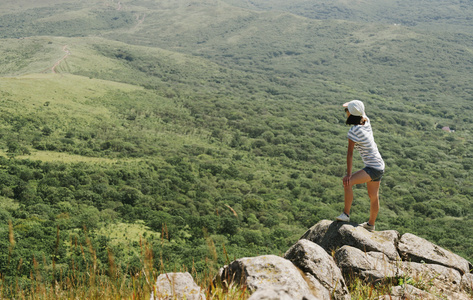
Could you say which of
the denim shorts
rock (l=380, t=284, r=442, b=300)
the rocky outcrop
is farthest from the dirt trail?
rock (l=380, t=284, r=442, b=300)

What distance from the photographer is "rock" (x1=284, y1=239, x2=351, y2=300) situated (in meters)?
5.86

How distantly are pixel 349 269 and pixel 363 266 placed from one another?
0.28 metres

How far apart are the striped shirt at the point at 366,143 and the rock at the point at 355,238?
1.65 meters

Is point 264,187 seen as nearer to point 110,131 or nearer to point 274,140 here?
point 110,131

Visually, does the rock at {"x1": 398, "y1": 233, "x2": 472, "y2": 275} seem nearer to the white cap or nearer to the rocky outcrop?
the rocky outcrop

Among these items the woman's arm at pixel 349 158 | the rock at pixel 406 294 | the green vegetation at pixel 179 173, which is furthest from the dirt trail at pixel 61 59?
the rock at pixel 406 294

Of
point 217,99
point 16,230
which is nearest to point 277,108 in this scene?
point 217,99

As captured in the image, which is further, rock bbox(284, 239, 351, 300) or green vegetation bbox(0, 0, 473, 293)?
green vegetation bbox(0, 0, 473, 293)

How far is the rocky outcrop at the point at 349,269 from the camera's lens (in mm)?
Answer: 4926

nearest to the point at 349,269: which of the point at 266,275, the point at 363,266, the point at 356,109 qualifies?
the point at 363,266

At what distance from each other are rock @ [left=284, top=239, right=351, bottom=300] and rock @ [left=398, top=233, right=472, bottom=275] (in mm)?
2770

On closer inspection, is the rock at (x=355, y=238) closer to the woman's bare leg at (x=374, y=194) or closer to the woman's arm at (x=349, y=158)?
the woman's bare leg at (x=374, y=194)

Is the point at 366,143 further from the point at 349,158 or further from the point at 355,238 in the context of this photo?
the point at 355,238

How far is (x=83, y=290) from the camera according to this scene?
404cm
